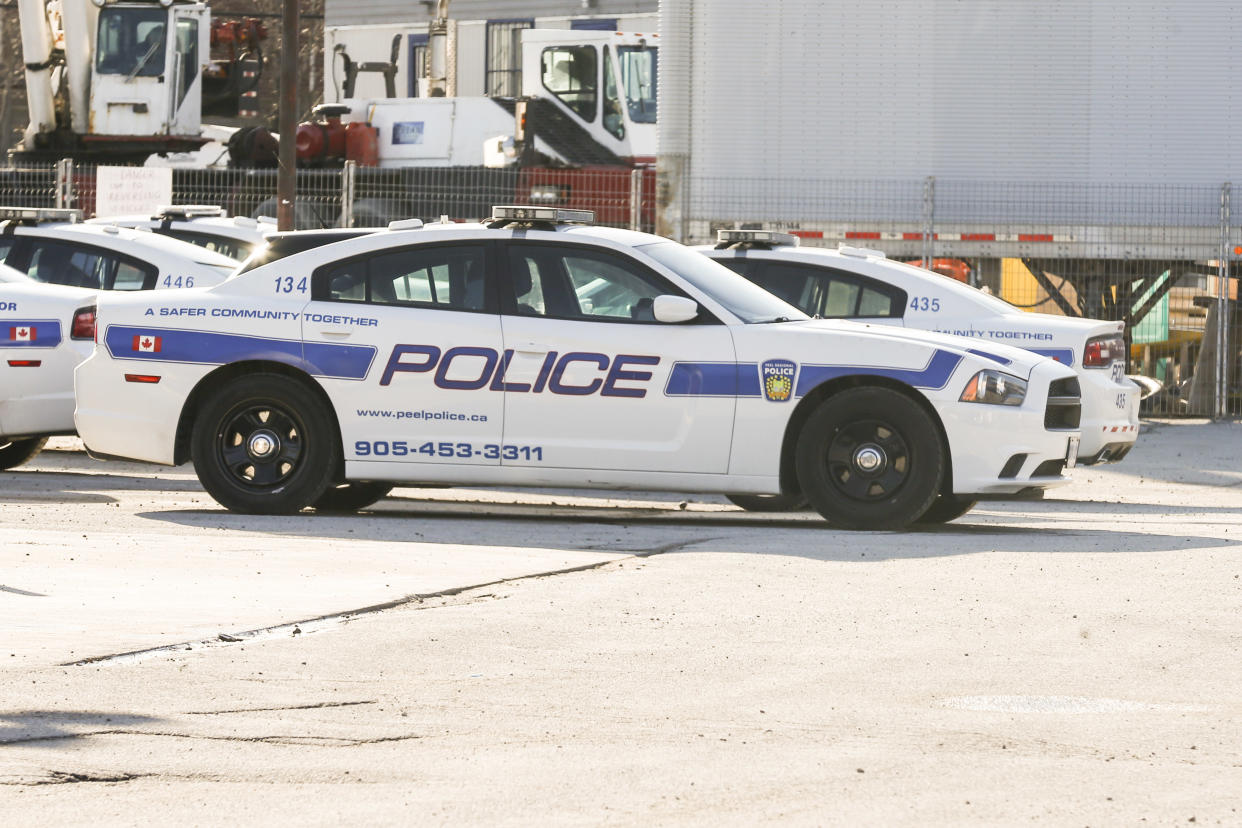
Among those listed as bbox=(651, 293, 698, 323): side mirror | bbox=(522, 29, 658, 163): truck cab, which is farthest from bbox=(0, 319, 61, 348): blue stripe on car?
bbox=(522, 29, 658, 163): truck cab

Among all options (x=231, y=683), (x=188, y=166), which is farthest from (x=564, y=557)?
(x=188, y=166)

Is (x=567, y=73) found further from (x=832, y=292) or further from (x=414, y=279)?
(x=414, y=279)

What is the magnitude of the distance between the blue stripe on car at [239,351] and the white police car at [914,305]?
294cm

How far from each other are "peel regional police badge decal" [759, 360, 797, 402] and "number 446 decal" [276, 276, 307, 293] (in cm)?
237

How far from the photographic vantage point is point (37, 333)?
12398 mm

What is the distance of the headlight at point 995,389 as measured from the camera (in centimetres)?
991

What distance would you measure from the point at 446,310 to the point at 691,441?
4.63ft

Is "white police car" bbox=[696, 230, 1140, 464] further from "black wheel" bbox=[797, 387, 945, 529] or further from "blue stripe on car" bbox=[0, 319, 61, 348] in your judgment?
"blue stripe on car" bbox=[0, 319, 61, 348]

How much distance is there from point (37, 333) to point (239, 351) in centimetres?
251

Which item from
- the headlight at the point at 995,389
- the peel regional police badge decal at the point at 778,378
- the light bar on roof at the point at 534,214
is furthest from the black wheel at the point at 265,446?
the headlight at the point at 995,389

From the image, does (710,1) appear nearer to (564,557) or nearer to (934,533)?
(934,533)

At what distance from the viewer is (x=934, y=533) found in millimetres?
10109

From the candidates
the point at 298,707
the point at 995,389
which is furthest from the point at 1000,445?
the point at 298,707

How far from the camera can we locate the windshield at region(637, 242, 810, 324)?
33.9ft
